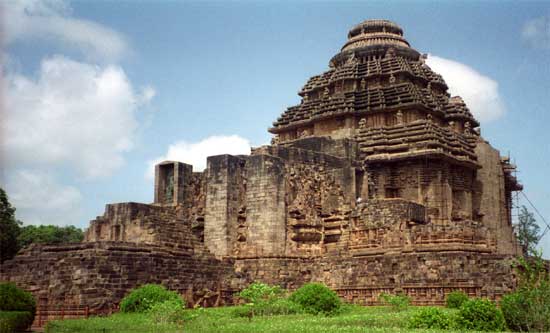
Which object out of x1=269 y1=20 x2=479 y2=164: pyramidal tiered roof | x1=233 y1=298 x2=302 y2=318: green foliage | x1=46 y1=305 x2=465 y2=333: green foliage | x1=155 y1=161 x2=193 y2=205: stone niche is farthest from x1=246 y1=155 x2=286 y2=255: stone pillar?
x1=46 y1=305 x2=465 y2=333: green foliage

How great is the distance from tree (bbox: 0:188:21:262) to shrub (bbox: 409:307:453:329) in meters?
25.8

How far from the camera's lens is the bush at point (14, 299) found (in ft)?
51.6

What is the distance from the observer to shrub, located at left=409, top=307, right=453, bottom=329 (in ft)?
43.1

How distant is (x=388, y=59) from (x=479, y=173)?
7.86 metres

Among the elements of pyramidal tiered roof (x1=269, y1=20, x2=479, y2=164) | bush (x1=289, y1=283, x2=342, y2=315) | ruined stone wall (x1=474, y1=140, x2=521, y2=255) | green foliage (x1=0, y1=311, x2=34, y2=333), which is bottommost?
green foliage (x1=0, y1=311, x2=34, y2=333)

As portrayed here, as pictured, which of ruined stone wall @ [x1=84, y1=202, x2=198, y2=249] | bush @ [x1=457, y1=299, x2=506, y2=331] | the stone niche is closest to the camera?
bush @ [x1=457, y1=299, x2=506, y2=331]

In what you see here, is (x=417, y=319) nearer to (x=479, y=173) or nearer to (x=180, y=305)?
(x=180, y=305)

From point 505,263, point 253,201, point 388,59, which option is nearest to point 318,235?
point 253,201

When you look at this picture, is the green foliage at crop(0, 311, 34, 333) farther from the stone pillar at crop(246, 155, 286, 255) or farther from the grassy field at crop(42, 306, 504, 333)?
the stone pillar at crop(246, 155, 286, 255)

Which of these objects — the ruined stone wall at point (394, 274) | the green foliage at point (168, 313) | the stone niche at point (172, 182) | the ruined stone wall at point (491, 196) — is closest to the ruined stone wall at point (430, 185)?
the ruined stone wall at point (491, 196)

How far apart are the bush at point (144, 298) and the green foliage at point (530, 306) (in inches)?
328

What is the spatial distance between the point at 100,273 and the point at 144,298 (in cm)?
205

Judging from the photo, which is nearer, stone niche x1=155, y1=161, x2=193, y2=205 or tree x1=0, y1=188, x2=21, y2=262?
stone niche x1=155, y1=161, x2=193, y2=205

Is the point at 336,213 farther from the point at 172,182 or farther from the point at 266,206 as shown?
the point at 172,182
